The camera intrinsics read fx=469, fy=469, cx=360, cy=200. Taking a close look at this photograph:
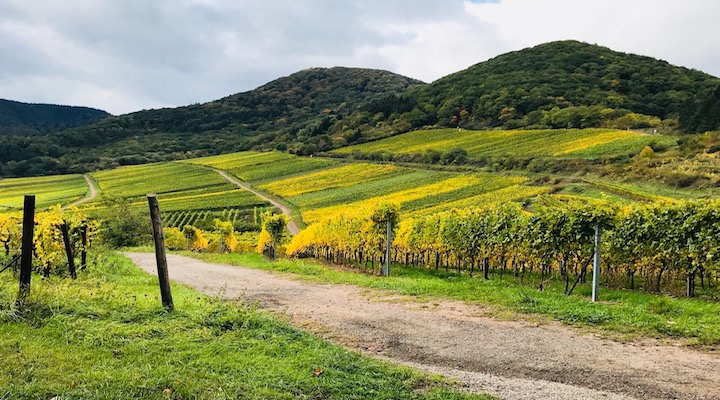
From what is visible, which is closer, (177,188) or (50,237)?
(50,237)

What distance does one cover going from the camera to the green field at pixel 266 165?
88.4 metres

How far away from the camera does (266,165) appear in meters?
98.1

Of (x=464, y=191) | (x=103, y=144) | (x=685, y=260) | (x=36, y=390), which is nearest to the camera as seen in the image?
(x=36, y=390)

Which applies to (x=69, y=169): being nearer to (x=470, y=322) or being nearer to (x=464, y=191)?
(x=464, y=191)

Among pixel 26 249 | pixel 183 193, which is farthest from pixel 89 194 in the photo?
pixel 26 249

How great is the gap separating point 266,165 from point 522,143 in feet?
166

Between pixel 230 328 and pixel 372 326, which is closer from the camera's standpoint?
pixel 230 328

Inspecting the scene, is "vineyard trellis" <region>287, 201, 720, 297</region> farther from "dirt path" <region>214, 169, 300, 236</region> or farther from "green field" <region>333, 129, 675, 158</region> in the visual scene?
"green field" <region>333, 129, 675, 158</region>

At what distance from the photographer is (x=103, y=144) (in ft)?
561

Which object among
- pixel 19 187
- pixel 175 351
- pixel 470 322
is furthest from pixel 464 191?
pixel 19 187

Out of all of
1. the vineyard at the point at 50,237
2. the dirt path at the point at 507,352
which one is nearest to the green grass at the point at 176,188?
the vineyard at the point at 50,237

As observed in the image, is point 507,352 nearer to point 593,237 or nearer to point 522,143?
point 593,237

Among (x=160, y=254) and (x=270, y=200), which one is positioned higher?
(x=160, y=254)

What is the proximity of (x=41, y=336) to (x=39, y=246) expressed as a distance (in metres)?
6.68
